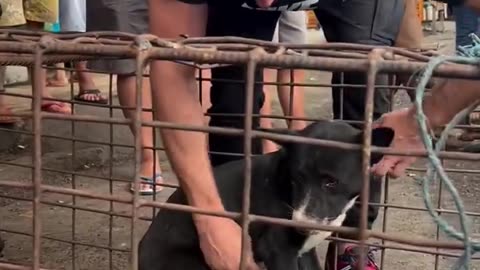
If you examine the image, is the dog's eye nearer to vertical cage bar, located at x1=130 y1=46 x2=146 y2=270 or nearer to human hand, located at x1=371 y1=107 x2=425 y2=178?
human hand, located at x1=371 y1=107 x2=425 y2=178

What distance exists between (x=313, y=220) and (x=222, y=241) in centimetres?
24

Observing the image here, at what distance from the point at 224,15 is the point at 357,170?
50 cm

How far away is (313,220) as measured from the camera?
153 centimetres

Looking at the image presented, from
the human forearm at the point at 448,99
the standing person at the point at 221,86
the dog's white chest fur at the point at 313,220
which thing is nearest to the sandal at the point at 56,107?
the standing person at the point at 221,86

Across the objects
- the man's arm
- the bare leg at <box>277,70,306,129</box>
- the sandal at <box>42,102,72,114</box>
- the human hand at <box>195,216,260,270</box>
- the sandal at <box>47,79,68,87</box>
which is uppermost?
the man's arm

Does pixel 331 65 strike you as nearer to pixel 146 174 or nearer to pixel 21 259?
pixel 21 259

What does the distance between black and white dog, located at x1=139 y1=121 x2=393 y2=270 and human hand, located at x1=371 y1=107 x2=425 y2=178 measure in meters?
0.13

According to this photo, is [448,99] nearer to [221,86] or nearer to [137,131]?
[137,131]

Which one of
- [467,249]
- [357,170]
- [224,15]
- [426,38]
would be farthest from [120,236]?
[426,38]

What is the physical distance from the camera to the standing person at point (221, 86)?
1.36 meters

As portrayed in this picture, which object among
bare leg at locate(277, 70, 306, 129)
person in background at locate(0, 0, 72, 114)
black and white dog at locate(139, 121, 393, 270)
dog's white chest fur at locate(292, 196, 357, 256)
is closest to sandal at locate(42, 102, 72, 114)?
person in background at locate(0, 0, 72, 114)

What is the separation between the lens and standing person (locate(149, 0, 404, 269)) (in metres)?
1.36

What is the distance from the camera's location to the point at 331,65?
40.5 inches

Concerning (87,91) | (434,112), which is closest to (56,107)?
(87,91)
